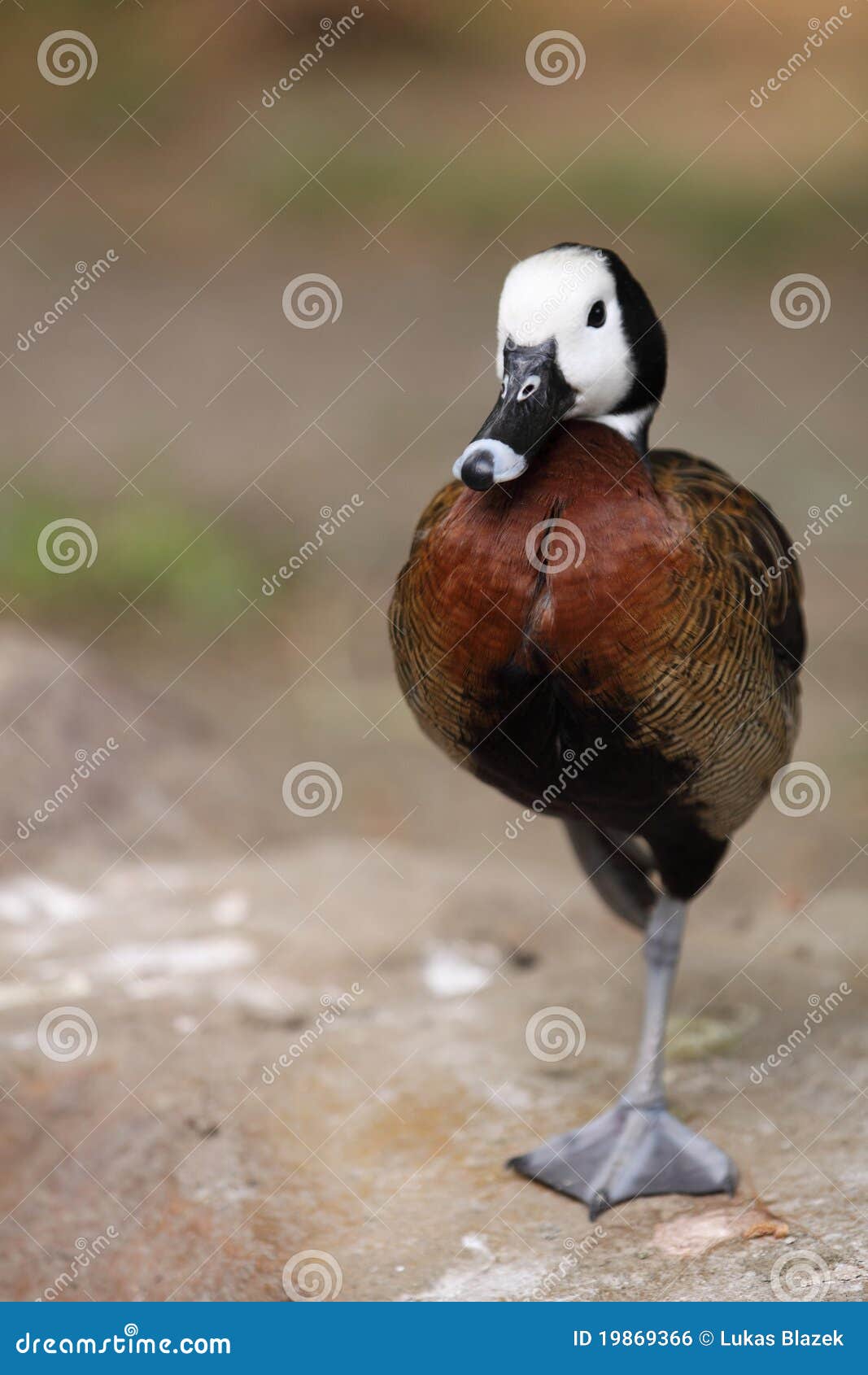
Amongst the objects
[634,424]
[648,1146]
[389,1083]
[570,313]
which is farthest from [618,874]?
[570,313]

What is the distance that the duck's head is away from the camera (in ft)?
9.77

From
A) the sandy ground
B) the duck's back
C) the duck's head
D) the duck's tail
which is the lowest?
the sandy ground

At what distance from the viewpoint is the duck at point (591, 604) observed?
9.91ft

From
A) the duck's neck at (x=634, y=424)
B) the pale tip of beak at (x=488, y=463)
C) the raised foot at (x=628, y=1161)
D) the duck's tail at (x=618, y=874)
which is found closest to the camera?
the pale tip of beak at (x=488, y=463)

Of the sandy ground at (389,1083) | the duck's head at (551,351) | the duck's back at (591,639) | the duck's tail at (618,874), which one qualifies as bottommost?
the sandy ground at (389,1083)

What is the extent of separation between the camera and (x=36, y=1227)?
3.61 m

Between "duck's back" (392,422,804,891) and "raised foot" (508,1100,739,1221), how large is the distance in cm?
87

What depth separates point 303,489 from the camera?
820 centimetres

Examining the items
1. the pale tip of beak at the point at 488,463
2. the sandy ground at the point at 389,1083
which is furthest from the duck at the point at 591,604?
the sandy ground at the point at 389,1083

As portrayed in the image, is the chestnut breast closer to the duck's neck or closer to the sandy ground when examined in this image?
the duck's neck

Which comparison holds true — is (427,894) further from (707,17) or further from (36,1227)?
(707,17)

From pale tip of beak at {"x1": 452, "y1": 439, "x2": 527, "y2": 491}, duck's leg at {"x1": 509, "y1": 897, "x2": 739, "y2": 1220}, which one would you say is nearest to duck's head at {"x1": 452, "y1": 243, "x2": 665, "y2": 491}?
pale tip of beak at {"x1": 452, "y1": 439, "x2": 527, "y2": 491}

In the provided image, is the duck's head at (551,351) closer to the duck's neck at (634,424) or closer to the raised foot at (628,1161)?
the duck's neck at (634,424)

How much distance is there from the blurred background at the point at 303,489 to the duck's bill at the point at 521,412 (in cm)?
180
